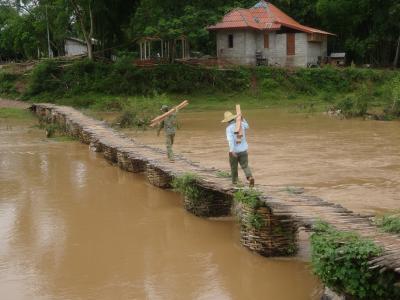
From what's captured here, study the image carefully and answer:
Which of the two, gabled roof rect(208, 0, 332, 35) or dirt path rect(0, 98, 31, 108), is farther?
gabled roof rect(208, 0, 332, 35)

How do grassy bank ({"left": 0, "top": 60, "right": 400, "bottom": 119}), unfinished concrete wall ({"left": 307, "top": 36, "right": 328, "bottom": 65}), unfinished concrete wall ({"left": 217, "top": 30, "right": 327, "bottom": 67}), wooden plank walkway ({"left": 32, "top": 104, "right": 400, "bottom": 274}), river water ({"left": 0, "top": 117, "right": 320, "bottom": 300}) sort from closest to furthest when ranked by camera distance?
wooden plank walkway ({"left": 32, "top": 104, "right": 400, "bottom": 274}) → river water ({"left": 0, "top": 117, "right": 320, "bottom": 300}) → grassy bank ({"left": 0, "top": 60, "right": 400, "bottom": 119}) → unfinished concrete wall ({"left": 217, "top": 30, "right": 327, "bottom": 67}) → unfinished concrete wall ({"left": 307, "top": 36, "right": 328, "bottom": 65})

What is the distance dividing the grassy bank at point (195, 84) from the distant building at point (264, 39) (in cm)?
345

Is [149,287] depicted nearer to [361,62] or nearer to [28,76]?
[28,76]

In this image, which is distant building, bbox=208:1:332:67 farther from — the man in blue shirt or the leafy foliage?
the leafy foliage

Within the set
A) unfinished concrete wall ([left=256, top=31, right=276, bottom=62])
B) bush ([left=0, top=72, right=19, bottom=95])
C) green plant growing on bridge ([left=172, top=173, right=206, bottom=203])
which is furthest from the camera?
unfinished concrete wall ([left=256, top=31, right=276, bottom=62])

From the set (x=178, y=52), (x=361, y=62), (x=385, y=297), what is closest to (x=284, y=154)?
(x=385, y=297)

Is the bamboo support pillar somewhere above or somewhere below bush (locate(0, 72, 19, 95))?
below

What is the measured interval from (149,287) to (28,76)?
31.5 metres

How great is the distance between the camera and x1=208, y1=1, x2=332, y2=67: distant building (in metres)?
38.2

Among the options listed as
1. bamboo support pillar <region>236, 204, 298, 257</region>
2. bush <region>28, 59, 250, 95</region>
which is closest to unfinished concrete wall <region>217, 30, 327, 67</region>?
bush <region>28, 59, 250, 95</region>

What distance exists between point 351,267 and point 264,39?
34923 millimetres

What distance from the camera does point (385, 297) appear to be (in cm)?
528

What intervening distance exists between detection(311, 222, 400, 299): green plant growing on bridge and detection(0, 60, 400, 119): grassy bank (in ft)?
85.7

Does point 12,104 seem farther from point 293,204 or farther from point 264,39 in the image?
point 293,204
